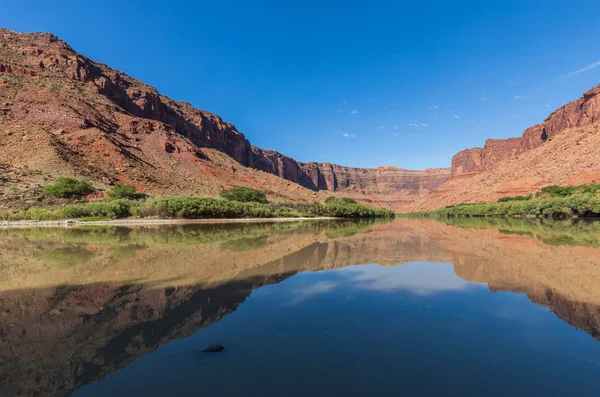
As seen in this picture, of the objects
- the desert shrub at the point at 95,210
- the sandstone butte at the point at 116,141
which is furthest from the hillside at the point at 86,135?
the desert shrub at the point at 95,210

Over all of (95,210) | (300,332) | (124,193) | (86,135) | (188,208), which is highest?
(86,135)

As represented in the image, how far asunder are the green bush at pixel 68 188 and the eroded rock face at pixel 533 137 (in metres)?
127

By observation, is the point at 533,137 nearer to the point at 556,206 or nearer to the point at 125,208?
the point at 556,206

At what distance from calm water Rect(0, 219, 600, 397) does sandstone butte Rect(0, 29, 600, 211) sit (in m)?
46.0

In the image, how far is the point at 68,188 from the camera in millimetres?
43312

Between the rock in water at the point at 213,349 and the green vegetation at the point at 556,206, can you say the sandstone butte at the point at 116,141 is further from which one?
the rock in water at the point at 213,349

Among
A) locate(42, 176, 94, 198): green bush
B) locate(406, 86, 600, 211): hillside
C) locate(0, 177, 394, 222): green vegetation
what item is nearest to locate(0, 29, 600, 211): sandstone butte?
locate(406, 86, 600, 211): hillside

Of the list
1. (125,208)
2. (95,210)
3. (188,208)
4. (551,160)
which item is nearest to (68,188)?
(95,210)

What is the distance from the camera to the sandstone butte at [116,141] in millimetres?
52438

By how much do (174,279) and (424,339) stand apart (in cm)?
620

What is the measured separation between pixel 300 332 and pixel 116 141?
235ft

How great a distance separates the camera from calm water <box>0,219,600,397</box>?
3.43 meters

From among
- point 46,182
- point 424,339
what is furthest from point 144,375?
point 46,182

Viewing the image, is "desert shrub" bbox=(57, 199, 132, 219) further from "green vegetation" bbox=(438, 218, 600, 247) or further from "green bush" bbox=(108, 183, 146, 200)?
"green vegetation" bbox=(438, 218, 600, 247)
